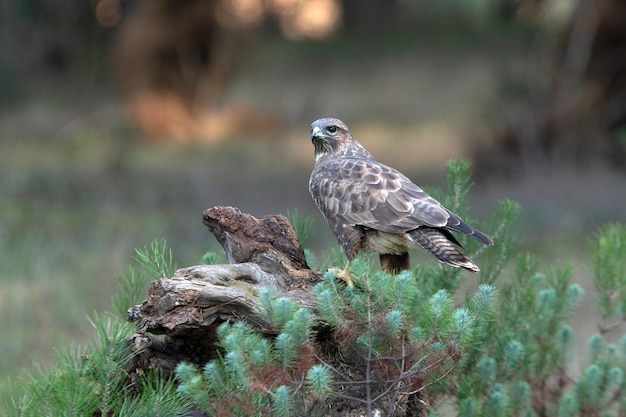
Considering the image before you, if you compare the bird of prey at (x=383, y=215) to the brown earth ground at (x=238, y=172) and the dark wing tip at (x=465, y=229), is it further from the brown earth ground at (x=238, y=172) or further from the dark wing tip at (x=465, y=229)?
the brown earth ground at (x=238, y=172)

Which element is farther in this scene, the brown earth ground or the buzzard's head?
the brown earth ground

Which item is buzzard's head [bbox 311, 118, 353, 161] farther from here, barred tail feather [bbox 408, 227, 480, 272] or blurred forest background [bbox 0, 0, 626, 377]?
blurred forest background [bbox 0, 0, 626, 377]

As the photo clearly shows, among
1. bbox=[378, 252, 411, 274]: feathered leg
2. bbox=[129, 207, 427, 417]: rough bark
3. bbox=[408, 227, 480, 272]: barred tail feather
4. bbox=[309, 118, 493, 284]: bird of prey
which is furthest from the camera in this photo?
bbox=[378, 252, 411, 274]: feathered leg

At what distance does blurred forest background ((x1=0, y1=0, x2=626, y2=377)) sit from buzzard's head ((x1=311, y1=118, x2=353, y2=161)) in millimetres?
2752

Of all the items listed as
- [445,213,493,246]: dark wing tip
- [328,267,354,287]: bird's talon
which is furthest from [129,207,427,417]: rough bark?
[445,213,493,246]: dark wing tip

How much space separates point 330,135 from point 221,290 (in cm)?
159

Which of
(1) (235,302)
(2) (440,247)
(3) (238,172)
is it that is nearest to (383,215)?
(2) (440,247)

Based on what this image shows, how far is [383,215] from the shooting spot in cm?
360

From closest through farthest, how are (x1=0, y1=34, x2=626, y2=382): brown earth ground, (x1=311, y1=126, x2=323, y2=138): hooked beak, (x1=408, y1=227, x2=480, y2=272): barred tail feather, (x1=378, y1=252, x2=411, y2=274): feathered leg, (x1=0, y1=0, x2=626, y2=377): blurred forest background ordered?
1. (x1=408, y1=227, x2=480, y2=272): barred tail feather
2. (x1=378, y1=252, x2=411, y2=274): feathered leg
3. (x1=311, y1=126, x2=323, y2=138): hooked beak
4. (x1=0, y1=34, x2=626, y2=382): brown earth ground
5. (x1=0, y1=0, x2=626, y2=377): blurred forest background

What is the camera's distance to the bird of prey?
343 centimetres

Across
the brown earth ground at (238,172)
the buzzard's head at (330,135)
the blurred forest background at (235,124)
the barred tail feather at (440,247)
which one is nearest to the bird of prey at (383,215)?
the barred tail feather at (440,247)

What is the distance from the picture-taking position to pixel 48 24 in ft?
50.0

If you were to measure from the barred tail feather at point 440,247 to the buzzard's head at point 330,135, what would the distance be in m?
0.98

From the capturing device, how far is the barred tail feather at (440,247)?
10.6ft
